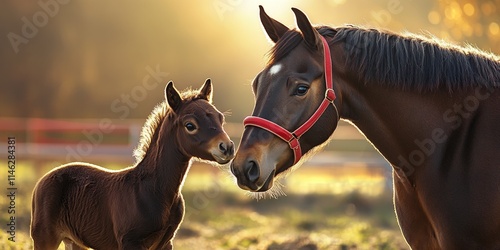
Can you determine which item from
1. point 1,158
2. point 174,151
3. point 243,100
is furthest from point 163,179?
point 243,100

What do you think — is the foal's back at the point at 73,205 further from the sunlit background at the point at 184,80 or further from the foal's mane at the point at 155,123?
the sunlit background at the point at 184,80

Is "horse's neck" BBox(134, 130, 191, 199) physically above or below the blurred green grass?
above

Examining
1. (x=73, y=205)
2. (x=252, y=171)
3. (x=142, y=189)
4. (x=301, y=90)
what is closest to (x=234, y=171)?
(x=252, y=171)

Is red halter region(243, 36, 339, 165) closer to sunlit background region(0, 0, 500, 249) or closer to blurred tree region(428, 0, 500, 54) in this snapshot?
sunlit background region(0, 0, 500, 249)

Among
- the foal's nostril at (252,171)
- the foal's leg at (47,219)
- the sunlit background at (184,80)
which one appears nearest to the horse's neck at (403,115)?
the foal's nostril at (252,171)

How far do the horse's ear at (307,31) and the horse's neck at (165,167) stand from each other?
5.74 ft

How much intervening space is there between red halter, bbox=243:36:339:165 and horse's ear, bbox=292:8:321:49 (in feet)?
0.20

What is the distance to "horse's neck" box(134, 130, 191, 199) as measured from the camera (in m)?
5.22

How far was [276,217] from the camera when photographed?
39.7 feet

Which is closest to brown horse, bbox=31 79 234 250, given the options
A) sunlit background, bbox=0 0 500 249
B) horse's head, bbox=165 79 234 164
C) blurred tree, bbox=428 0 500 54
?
horse's head, bbox=165 79 234 164

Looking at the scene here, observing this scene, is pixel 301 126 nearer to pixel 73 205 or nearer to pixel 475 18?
pixel 73 205

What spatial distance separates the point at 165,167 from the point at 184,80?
57.0 feet

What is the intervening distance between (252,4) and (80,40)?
20.7 ft

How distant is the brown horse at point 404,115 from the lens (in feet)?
12.5
